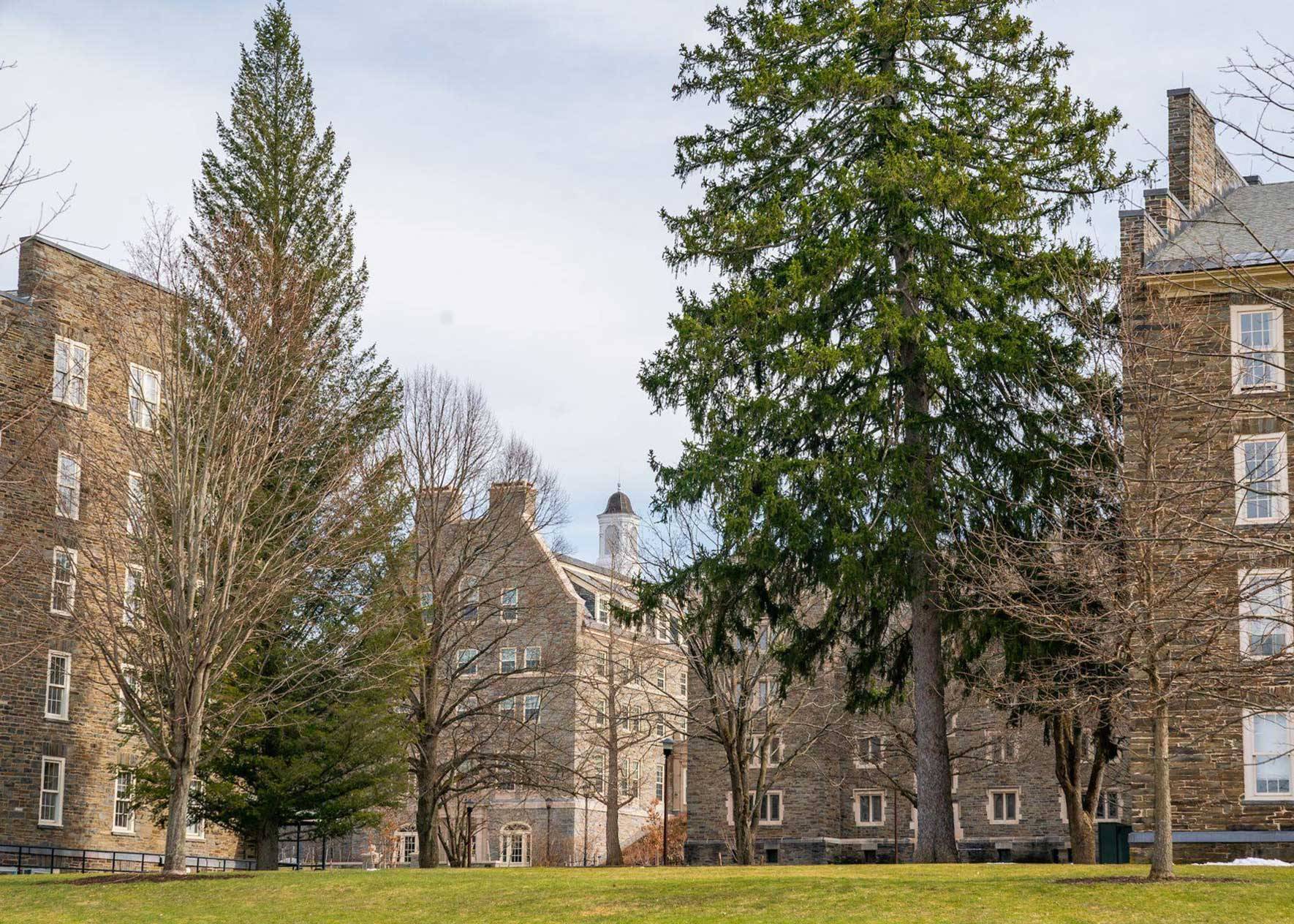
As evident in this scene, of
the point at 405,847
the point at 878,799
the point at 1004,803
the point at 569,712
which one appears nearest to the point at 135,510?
the point at 569,712

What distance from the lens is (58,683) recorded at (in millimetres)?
34500

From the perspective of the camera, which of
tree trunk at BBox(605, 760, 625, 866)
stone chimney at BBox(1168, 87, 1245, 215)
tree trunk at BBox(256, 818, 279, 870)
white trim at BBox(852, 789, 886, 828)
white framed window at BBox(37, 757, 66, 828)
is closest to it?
tree trunk at BBox(256, 818, 279, 870)

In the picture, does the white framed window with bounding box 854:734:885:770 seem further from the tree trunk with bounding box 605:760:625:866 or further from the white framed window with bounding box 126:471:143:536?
the white framed window with bounding box 126:471:143:536

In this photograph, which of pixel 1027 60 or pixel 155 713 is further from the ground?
pixel 1027 60

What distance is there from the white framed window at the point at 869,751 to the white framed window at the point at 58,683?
25.1 meters

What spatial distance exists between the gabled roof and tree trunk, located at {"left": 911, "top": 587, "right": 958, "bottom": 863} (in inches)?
300

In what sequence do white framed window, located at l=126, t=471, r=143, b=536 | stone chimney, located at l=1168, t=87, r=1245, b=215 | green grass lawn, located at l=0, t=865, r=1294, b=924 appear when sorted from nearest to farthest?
green grass lawn, located at l=0, t=865, r=1294, b=924 < white framed window, located at l=126, t=471, r=143, b=536 < stone chimney, located at l=1168, t=87, r=1245, b=215

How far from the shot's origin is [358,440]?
29.8m

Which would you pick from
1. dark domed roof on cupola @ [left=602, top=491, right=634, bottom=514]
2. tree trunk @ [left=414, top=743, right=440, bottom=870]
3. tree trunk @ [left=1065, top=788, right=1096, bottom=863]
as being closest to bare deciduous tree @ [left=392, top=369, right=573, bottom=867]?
tree trunk @ [left=414, top=743, right=440, bottom=870]

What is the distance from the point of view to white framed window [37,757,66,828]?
3316cm

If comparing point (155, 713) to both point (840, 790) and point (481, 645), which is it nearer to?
point (481, 645)

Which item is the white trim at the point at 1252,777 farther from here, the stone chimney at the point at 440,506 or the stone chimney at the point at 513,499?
the stone chimney at the point at 440,506

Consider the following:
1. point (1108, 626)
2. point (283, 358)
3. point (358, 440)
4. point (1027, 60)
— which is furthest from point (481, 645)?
point (1108, 626)

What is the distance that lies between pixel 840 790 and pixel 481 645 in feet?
47.3
